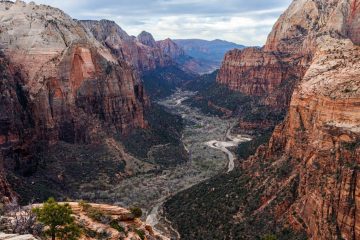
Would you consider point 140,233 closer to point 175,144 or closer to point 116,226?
point 116,226

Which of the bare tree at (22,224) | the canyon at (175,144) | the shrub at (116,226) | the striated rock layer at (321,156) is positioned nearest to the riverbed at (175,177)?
the canyon at (175,144)

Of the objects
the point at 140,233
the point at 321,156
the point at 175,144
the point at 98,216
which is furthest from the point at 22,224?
the point at 175,144

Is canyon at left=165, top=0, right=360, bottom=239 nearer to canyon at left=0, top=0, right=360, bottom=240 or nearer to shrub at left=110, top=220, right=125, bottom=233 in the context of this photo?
canyon at left=0, top=0, right=360, bottom=240

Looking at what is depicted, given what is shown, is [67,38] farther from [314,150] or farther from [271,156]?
[314,150]

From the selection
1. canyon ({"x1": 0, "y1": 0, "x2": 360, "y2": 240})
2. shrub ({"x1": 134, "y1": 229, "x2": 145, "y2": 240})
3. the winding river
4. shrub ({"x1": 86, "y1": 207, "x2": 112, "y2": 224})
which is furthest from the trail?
shrub ({"x1": 86, "y1": 207, "x2": 112, "y2": 224})

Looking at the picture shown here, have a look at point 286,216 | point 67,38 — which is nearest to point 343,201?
point 286,216

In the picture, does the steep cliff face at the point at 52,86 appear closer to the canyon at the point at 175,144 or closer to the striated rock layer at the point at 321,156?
the canyon at the point at 175,144
